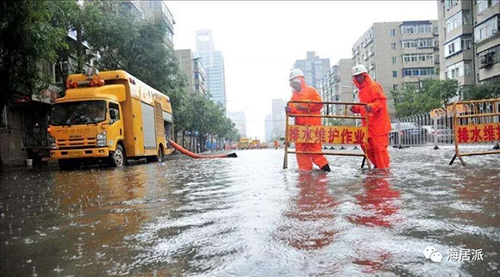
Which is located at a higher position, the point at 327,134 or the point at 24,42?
the point at 24,42

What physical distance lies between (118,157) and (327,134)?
7.24m

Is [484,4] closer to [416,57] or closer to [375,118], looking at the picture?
[416,57]

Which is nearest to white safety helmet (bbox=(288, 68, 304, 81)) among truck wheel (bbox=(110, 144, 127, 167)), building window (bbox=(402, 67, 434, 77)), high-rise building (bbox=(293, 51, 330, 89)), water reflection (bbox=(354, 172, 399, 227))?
water reflection (bbox=(354, 172, 399, 227))

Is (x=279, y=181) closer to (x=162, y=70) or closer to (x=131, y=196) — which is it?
(x=131, y=196)

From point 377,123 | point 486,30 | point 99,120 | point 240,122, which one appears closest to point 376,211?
point 377,123

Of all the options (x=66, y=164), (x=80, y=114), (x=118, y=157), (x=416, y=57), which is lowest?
(x=66, y=164)

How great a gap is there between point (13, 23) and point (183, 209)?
35.4 feet

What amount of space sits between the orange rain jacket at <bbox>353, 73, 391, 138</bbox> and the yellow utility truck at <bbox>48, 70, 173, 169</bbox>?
24.5 ft

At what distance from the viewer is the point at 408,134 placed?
24.1 m

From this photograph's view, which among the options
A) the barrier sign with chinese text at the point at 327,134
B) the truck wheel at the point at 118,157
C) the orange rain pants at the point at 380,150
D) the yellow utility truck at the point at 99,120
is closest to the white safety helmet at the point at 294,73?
the barrier sign with chinese text at the point at 327,134

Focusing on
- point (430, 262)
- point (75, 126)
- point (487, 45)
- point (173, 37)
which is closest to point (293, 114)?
point (430, 262)

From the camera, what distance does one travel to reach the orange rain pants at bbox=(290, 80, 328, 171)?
779 centimetres

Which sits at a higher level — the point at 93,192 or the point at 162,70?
the point at 162,70

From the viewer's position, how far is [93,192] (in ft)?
18.2
